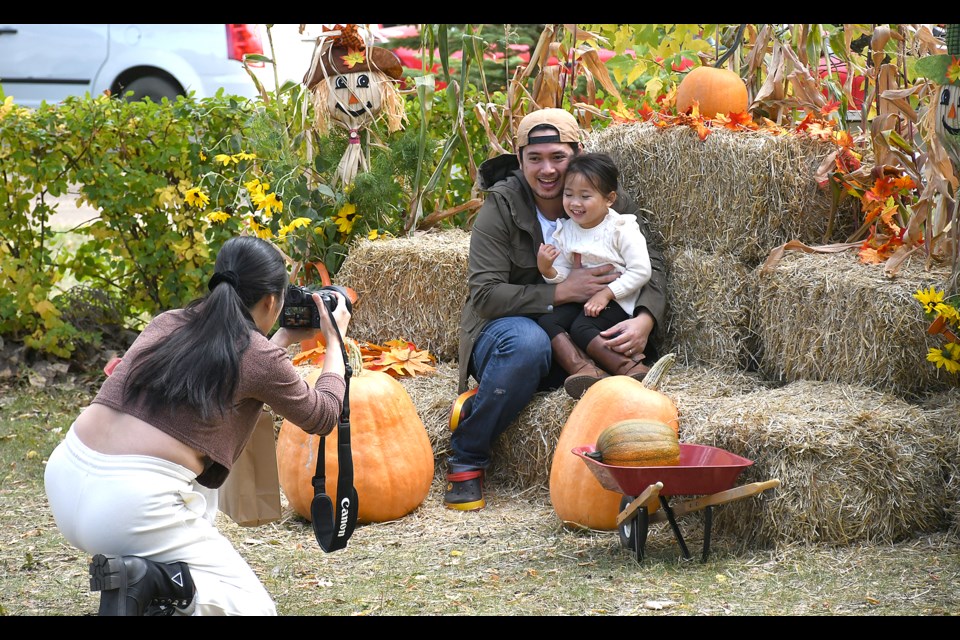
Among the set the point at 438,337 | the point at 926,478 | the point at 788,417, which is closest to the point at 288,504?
the point at 438,337

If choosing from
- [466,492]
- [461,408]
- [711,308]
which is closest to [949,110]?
[711,308]

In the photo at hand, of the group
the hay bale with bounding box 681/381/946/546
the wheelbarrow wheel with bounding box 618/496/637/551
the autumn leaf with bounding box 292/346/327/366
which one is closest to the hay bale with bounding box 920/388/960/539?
the hay bale with bounding box 681/381/946/546

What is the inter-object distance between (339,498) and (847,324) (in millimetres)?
2045

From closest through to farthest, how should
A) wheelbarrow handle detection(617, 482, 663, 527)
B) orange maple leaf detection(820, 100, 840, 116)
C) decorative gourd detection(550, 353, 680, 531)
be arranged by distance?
wheelbarrow handle detection(617, 482, 663, 527), decorative gourd detection(550, 353, 680, 531), orange maple leaf detection(820, 100, 840, 116)

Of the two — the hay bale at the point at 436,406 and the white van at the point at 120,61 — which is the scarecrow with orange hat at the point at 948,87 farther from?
the white van at the point at 120,61

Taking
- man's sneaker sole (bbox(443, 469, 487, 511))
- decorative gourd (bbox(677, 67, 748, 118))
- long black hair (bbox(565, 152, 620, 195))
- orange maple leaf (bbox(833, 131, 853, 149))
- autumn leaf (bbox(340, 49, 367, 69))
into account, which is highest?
autumn leaf (bbox(340, 49, 367, 69))

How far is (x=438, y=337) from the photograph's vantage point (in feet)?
17.6

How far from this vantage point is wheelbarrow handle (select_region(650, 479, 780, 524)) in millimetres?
3412

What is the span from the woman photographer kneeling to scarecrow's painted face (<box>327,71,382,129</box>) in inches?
110

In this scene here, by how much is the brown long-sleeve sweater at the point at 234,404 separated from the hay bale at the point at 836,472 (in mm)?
1565

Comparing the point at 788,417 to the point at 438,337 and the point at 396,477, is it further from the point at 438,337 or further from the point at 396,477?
the point at 438,337

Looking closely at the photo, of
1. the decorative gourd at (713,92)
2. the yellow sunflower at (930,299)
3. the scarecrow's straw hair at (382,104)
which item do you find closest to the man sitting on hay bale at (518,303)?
the decorative gourd at (713,92)

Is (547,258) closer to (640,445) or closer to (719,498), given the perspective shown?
(640,445)

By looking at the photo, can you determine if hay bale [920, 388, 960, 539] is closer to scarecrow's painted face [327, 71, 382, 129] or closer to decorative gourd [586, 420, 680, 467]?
decorative gourd [586, 420, 680, 467]
